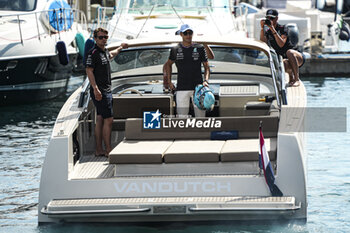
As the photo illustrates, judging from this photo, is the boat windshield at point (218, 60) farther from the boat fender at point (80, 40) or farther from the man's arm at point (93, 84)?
the boat fender at point (80, 40)

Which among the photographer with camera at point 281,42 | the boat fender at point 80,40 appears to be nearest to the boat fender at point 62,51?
the boat fender at point 80,40

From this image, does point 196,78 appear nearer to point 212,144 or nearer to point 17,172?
point 212,144

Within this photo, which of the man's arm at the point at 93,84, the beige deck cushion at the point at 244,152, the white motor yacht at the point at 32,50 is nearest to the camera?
the beige deck cushion at the point at 244,152

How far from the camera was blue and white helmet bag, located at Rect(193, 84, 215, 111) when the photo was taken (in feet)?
23.4

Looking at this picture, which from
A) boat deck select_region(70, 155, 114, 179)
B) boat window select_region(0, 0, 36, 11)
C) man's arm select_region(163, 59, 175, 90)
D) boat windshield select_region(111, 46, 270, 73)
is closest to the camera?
boat deck select_region(70, 155, 114, 179)

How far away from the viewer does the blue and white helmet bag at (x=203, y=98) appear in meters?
7.14


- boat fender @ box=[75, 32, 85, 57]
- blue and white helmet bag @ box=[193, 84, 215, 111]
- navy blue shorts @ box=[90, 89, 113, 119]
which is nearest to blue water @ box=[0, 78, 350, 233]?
navy blue shorts @ box=[90, 89, 113, 119]

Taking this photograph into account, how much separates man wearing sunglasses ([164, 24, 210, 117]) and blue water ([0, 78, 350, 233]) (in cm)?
162

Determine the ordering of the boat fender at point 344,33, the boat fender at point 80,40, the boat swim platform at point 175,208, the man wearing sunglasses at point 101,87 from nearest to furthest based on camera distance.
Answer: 1. the boat swim platform at point 175,208
2. the man wearing sunglasses at point 101,87
3. the boat fender at point 80,40
4. the boat fender at point 344,33

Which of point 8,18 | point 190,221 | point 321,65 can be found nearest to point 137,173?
point 190,221

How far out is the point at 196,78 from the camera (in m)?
7.46

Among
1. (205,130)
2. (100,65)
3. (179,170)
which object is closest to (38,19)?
(100,65)

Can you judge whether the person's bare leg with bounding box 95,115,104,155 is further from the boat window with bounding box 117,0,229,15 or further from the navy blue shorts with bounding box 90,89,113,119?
the boat window with bounding box 117,0,229,15

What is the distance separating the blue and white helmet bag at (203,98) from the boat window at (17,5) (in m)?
9.47
